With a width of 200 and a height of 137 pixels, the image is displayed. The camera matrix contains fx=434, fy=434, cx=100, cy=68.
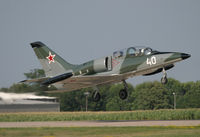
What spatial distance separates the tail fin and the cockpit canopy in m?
7.04

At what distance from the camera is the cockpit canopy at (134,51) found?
34531mm

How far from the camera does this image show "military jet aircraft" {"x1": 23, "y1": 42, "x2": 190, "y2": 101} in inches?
1344

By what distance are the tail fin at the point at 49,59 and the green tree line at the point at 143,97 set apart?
4838cm

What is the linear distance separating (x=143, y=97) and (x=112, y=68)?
6306cm

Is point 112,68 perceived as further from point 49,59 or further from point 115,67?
point 49,59

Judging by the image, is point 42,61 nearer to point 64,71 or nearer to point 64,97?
point 64,71

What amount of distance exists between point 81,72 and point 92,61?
1.44 metres

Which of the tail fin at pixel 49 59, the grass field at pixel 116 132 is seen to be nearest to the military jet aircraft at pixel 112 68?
the tail fin at pixel 49 59

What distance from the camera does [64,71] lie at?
4072 centimetres

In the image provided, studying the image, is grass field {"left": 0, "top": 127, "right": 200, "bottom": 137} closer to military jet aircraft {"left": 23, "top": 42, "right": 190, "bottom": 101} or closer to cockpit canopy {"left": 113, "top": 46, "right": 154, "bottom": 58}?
military jet aircraft {"left": 23, "top": 42, "right": 190, "bottom": 101}

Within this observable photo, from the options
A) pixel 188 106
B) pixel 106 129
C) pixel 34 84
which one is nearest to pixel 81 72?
pixel 34 84

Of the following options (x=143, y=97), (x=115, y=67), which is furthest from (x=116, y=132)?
(x=143, y=97)

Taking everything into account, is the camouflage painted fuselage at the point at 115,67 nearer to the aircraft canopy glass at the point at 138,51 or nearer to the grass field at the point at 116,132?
the aircraft canopy glass at the point at 138,51

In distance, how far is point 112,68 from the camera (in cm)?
3628
